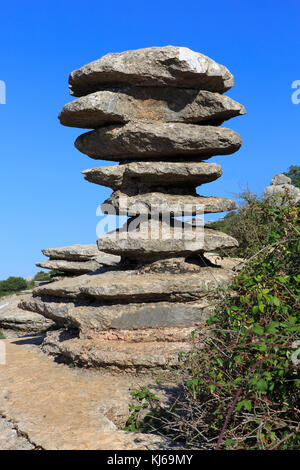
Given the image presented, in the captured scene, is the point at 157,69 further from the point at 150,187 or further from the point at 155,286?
the point at 155,286

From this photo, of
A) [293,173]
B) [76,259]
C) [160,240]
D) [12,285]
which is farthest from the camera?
[293,173]

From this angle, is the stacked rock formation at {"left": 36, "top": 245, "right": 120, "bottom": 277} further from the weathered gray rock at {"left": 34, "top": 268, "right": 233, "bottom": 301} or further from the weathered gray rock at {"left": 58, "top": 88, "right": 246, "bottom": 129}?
the weathered gray rock at {"left": 58, "top": 88, "right": 246, "bottom": 129}

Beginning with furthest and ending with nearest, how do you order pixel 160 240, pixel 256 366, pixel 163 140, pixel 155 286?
pixel 163 140 → pixel 160 240 → pixel 155 286 → pixel 256 366

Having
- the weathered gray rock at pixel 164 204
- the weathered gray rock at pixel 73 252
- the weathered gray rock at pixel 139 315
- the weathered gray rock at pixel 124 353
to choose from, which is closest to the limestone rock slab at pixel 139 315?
the weathered gray rock at pixel 139 315

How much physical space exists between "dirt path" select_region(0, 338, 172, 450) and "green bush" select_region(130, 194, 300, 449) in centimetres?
66

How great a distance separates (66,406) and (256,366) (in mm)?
3701

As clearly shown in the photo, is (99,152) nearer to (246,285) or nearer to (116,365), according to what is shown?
(116,365)

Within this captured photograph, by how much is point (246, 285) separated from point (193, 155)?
6127mm

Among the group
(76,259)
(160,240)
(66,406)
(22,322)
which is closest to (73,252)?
(76,259)

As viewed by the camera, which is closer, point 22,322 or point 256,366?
point 256,366

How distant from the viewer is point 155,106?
11219 mm

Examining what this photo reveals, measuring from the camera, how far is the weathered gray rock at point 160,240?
34.3 ft

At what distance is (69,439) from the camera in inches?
Answer: 241

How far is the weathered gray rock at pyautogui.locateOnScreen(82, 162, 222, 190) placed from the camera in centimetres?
1082
